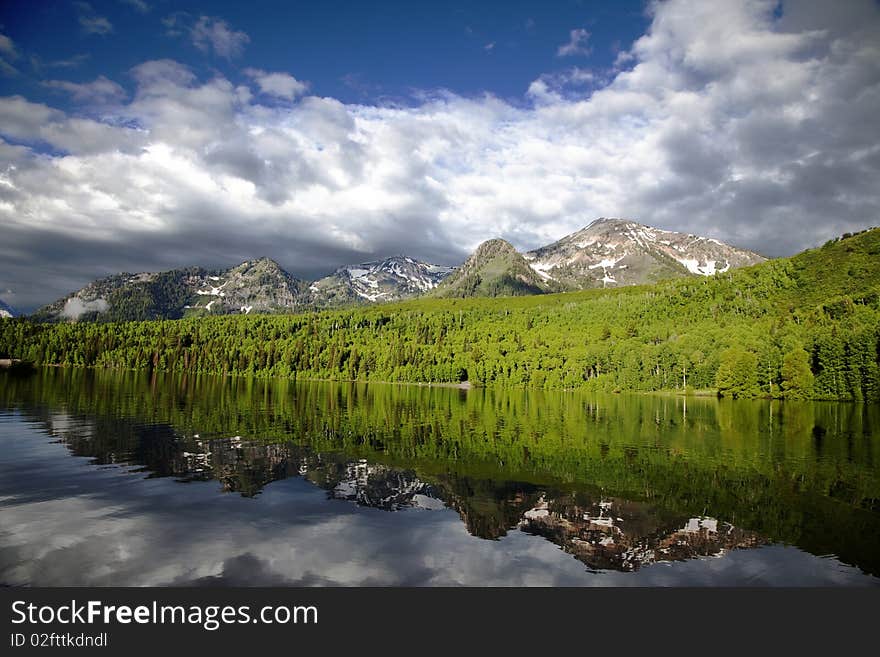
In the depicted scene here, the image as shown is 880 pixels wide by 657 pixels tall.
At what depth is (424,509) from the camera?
33.1m

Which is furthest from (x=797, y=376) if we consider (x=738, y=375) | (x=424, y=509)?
(x=424, y=509)

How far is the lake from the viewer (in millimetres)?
23172

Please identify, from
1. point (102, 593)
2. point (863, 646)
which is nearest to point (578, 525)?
point (863, 646)

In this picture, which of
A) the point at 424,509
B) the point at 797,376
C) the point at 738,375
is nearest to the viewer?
the point at 424,509

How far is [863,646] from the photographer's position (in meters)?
17.4

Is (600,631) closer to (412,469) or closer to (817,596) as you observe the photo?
(817,596)

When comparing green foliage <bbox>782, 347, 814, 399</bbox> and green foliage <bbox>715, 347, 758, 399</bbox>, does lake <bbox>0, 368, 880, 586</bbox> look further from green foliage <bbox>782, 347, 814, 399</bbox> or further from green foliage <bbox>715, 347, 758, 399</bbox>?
green foliage <bbox>715, 347, 758, 399</bbox>

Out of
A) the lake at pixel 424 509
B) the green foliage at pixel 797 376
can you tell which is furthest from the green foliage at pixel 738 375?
the lake at pixel 424 509

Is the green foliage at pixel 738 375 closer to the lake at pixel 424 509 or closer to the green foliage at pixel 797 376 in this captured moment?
the green foliage at pixel 797 376

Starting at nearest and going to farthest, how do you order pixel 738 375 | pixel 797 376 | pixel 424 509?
pixel 424 509, pixel 797 376, pixel 738 375

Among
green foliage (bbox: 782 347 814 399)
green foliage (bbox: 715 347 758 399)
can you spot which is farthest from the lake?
green foliage (bbox: 715 347 758 399)

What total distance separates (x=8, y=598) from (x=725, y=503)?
38.4 m

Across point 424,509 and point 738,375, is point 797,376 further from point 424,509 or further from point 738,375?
point 424,509

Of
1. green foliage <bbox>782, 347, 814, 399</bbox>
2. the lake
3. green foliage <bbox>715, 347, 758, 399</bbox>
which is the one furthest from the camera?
green foliage <bbox>715, 347, 758, 399</bbox>
